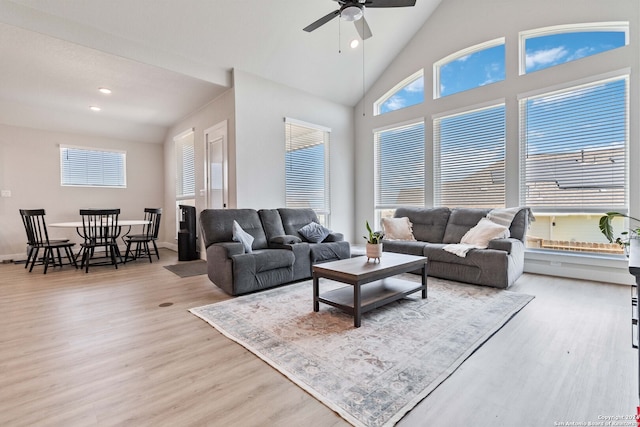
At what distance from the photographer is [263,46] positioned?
469cm

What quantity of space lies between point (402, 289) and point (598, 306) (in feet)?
6.38

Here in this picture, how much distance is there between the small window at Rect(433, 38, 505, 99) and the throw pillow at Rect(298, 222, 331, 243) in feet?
10.8

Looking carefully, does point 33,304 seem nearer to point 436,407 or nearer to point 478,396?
point 436,407

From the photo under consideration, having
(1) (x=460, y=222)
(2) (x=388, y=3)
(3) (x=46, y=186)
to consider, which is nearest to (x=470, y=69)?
(1) (x=460, y=222)

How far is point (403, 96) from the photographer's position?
6125mm

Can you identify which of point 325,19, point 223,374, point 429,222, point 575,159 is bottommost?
point 223,374

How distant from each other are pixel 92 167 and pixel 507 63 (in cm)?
828

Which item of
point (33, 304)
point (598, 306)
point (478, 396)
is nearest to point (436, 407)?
point (478, 396)

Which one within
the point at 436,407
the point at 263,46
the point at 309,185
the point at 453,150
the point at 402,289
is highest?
the point at 263,46

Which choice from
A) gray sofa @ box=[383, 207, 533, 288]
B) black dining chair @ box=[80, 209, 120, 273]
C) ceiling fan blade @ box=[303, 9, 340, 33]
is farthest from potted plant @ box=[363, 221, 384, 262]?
black dining chair @ box=[80, 209, 120, 273]

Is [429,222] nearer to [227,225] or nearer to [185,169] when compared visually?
[227,225]

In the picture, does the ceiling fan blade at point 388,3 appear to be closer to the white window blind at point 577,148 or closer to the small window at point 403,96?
the white window blind at point 577,148

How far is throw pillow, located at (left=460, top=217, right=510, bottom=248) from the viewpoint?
404 centimetres

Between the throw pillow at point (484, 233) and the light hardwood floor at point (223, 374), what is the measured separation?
1024 millimetres
